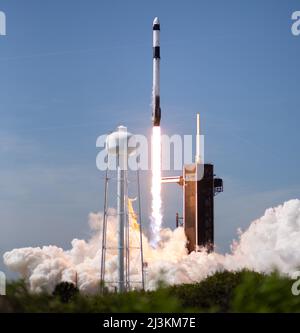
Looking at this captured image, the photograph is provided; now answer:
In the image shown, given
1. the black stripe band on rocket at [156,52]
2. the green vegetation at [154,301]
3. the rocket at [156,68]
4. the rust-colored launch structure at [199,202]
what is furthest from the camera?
the rust-colored launch structure at [199,202]

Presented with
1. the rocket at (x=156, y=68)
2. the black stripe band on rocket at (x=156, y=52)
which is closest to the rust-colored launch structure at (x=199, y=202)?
the rocket at (x=156, y=68)

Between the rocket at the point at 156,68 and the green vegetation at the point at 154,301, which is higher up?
the rocket at the point at 156,68

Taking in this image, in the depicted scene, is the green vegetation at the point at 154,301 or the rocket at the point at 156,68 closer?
the green vegetation at the point at 154,301

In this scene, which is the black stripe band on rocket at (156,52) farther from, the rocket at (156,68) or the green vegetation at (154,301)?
the green vegetation at (154,301)

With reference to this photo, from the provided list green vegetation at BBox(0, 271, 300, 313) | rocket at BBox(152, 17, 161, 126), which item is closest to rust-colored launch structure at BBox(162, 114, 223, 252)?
rocket at BBox(152, 17, 161, 126)

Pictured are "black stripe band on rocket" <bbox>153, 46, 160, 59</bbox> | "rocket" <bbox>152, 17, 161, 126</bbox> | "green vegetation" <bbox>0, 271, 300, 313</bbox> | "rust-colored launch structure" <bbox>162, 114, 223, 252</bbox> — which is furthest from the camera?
"rust-colored launch structure" <bbox>162, 114, 223, 252</bbox>

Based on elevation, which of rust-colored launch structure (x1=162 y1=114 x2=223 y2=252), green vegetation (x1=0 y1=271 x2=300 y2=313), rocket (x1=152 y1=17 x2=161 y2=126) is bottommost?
green vegetation (x1=0 y1=271 x2=300 y2=313)

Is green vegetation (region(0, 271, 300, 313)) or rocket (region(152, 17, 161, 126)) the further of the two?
rocket (region(152, 17, 161, 126))

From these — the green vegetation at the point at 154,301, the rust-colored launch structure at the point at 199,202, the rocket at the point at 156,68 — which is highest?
the rocket at the point at 156,68

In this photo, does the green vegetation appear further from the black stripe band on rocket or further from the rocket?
the black stripe band on rocket

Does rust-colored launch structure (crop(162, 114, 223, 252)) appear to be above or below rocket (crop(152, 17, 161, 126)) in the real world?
below

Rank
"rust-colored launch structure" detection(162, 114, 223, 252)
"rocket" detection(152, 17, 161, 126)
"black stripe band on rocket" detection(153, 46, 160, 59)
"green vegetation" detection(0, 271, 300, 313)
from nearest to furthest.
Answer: "green vegetation" detection(0, 271, 300, 313), "rocket" detection(152, 17, 161, 126), "black stripe band on rocket" detection(153, 46, 160, 59), "rust-colored launch structure" detection(162, 114, 223, 252)
